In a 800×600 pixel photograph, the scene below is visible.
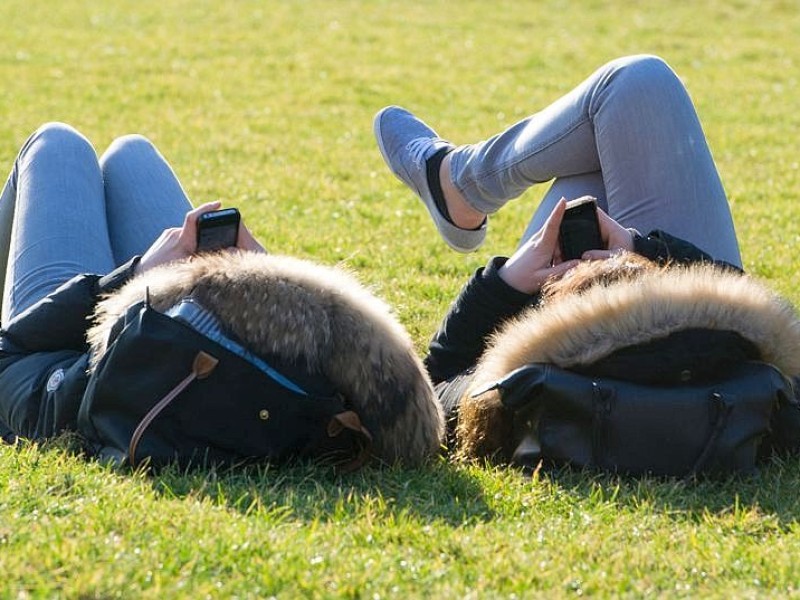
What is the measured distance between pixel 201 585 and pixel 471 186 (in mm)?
2580

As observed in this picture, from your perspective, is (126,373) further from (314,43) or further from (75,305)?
(314,43)

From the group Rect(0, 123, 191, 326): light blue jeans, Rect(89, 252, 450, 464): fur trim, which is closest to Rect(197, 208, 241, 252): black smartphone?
Rect(89, 252, 450, 464): fur trim

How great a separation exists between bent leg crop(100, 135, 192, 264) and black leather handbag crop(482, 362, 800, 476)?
174cm

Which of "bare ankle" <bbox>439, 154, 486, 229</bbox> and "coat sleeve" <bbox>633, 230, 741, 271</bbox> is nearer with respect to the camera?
"coat sleeve" <bbox>633, 230, 741, 271</bbox>

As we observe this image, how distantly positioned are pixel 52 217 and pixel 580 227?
1832 millimetres

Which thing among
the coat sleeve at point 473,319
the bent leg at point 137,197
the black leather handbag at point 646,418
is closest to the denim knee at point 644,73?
the coat sleeve at point 473,319

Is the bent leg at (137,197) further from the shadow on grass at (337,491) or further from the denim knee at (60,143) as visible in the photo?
the shadow on grass at (337,491)

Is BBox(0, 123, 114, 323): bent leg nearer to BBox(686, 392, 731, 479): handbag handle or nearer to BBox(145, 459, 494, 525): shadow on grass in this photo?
BBox(145, 459, 494, 525): shadow on grass

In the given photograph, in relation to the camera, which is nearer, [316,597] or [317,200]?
[316,597]

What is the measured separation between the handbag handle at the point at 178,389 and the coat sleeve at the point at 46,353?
34cm

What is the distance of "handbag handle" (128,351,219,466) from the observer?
344 centimetres

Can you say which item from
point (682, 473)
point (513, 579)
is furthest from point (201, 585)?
point (682, 473)

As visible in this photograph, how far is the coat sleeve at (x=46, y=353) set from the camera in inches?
151

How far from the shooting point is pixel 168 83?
12.6 metres
